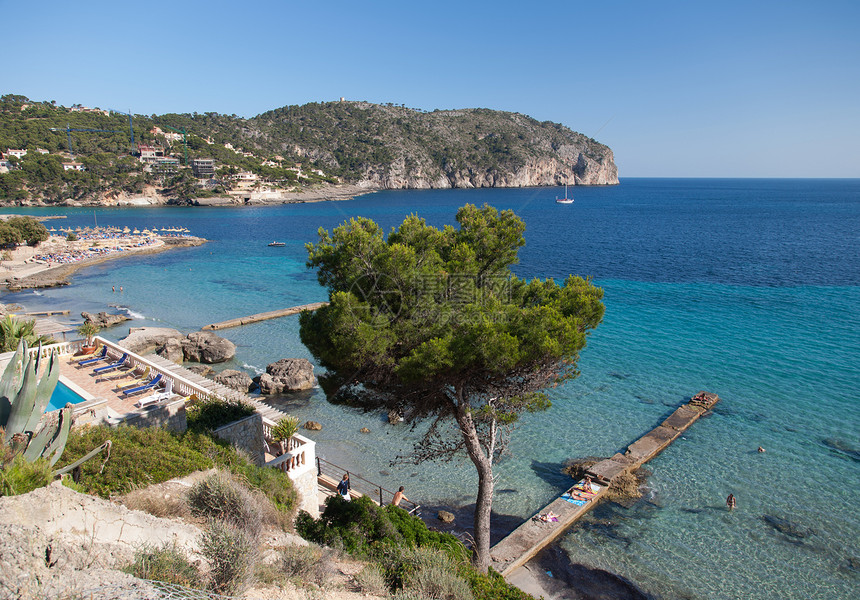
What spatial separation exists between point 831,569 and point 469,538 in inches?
334

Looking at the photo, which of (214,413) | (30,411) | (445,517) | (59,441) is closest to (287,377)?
(214,413)

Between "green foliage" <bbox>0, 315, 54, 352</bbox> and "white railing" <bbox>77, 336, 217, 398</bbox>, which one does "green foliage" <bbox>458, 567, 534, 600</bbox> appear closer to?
"white railing" <bbox>77, 336, 217, 398</bbox>

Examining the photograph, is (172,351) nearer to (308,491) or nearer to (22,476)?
(308,491)

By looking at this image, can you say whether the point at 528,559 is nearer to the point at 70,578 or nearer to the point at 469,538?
the point at 469,538

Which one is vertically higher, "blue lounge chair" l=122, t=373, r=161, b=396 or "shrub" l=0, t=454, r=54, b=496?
"shrub" l=0, t=454, r=54, b=496

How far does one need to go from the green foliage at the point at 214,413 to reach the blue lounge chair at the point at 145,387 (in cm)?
192

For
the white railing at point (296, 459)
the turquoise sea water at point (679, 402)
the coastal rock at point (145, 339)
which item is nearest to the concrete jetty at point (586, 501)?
the turquoise sea water at point (679, 402)

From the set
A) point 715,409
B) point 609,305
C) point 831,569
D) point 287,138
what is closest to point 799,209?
point 609,305

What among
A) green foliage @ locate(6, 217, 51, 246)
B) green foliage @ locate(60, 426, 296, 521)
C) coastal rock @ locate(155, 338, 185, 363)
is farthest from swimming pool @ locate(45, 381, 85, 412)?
green foliage @ locate(6, 217, 51, 246)

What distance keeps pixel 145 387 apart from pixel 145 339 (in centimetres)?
1269

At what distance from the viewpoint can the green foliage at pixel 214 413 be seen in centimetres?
1025

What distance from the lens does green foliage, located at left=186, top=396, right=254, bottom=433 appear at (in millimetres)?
10250

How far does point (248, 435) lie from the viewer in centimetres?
1087

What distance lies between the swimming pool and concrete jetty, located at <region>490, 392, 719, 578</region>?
1073cm
